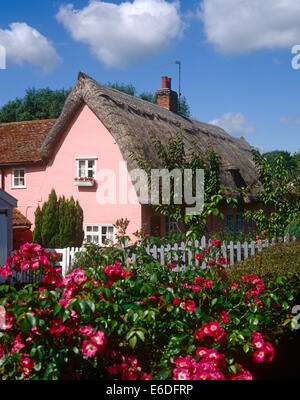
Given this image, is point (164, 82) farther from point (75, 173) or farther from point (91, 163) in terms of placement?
point (75, 173)

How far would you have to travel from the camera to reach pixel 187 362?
9.43 ft

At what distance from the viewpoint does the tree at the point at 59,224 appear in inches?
549

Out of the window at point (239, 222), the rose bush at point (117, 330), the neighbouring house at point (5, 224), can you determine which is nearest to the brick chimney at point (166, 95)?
the window at point (239, 222)

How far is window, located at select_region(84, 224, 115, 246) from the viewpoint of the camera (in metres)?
14.5

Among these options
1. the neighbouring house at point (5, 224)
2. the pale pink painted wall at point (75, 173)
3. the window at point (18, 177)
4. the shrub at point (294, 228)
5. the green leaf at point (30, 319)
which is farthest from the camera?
the window at point (18, 177)

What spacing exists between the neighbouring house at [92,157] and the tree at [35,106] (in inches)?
570

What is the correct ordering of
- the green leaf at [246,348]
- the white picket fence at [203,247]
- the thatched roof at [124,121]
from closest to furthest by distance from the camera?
1. the green leaf at [246,348]
2. the white picket fence at [203,247]
3. the thatched roof at [124,121]

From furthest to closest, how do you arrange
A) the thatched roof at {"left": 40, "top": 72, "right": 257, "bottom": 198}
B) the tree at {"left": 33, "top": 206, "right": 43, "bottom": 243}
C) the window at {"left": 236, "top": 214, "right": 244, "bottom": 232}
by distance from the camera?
1. the window at {"left": 236, "top": 214, "right": 244, "bottom": 232}
2. the tree at {"left": 33, "top": 206, "right": 43, "bottom": 243}
3. the thatched roof at {"left": 40, "top": 72, "right": 257, "bottom": 198}

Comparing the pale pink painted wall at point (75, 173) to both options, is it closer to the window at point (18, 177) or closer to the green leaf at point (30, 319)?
the window at point (18, 177)

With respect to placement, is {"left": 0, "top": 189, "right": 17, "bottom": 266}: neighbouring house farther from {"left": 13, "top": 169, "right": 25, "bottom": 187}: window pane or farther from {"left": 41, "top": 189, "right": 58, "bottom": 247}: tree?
{"left": 13, "top": 169, "right": 25, "bottom": 187}: window pane

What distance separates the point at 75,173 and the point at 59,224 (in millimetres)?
2247

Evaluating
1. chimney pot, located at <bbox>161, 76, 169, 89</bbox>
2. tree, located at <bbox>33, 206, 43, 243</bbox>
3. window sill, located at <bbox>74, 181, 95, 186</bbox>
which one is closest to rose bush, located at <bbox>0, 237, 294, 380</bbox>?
tree, located at <bbox>33, 206, 43, 243</bbox>

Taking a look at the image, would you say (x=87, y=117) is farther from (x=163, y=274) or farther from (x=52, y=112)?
(x=52, y=112)

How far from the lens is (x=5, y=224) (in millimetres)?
12047
